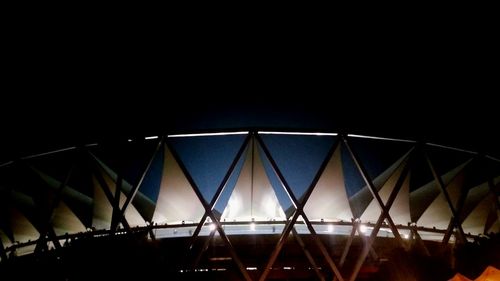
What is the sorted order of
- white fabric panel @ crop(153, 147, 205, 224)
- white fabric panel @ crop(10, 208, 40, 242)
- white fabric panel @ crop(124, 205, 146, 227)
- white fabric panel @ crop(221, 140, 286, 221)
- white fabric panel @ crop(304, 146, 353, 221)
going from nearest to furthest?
1. white fabric panel @ crop(153, 147, 205, 224)
2. white fabric panel @ crop(304, 146, 353, 221)
3. white fabric panel @ crop(221, 140, 286, 221)
4. white fabric panel @ crop(10, 208, 40, 242)
5. white fabric panel @ crop(124, 205, 146, 227)

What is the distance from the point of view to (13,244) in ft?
68.0

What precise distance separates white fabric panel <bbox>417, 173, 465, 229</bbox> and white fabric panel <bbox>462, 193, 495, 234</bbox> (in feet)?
6.07

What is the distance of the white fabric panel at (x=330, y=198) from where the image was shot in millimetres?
19266

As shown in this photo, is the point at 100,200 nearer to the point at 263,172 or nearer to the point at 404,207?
the point at 263,172

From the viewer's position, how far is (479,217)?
22.5 m

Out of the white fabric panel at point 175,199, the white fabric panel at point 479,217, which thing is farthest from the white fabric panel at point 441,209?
the white fabric panel at point 175,199

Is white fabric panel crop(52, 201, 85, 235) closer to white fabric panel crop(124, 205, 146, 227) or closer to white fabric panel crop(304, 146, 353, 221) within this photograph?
white fabric panel crop(124, 205, 146, 227)

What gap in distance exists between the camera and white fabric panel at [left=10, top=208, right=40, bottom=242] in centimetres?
2123

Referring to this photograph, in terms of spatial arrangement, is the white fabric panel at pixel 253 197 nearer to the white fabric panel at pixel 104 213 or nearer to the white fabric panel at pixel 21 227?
the white fabric panel at pixel 104 213

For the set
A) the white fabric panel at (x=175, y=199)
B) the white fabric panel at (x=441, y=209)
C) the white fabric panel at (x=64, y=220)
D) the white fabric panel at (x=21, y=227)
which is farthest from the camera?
the white fabric panel at (x=64, y=220)

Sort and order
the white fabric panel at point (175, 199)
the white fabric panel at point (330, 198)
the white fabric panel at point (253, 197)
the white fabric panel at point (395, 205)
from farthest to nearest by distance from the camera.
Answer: the white fabric panel at point (395, 205)
the white fabric panel at point (253, 197)
the white fabric panel at point (330, 198)
the white fabric panel at point (175, 199)

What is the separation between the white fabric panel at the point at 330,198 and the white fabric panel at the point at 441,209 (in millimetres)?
5618

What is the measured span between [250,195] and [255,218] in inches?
104

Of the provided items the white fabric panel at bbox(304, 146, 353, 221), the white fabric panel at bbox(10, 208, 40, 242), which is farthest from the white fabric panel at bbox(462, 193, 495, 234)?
the white fabric panel at bbox(10, 208, 40, 242)
